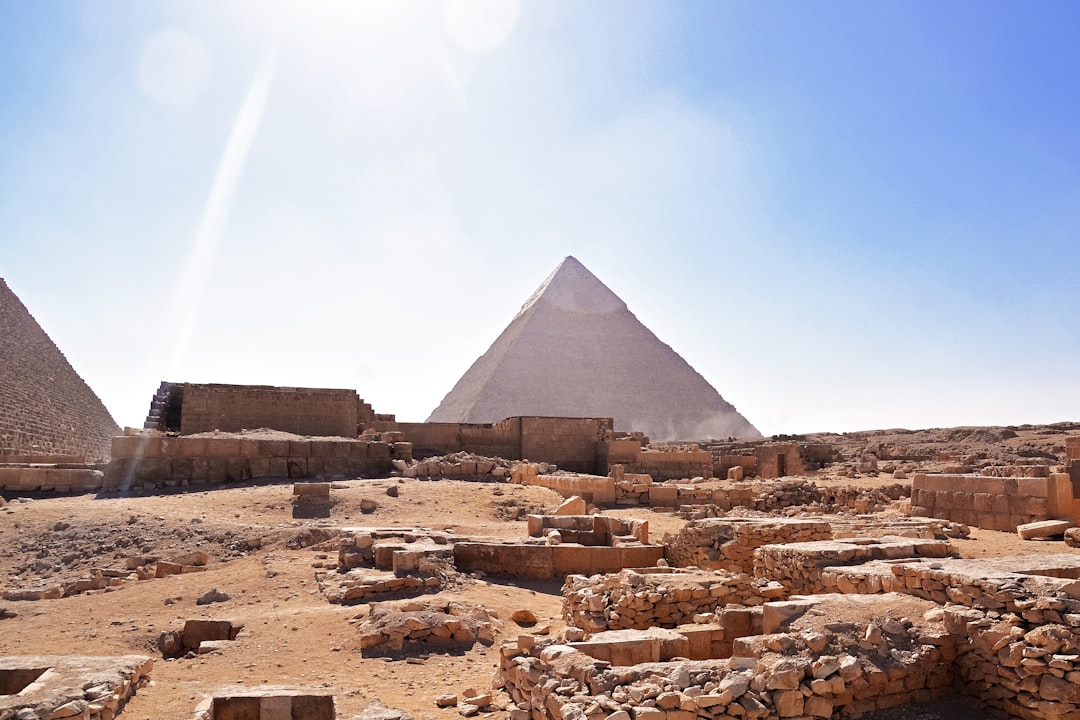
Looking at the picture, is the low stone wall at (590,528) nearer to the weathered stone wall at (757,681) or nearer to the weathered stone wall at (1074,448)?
the weathered stone wall at (757,681)

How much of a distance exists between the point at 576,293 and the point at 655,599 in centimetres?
6155

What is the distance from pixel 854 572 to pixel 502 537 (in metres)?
4.89

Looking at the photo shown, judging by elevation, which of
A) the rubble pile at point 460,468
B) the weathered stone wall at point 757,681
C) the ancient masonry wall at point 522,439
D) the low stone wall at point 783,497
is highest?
the ancient masonry wall at point 522,439

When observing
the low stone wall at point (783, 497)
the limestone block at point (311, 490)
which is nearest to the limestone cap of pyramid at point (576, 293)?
the low stone wall at point (783, 497)

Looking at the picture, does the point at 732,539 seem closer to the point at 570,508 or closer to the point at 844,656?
the point at 570,508

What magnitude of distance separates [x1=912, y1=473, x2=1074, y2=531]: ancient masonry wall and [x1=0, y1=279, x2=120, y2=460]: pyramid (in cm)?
2832

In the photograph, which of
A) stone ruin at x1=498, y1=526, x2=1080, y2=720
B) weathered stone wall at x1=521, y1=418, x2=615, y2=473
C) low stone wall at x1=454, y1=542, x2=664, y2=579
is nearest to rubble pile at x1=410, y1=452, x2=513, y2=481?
weathered stone wall at x1=521, y1=418, x2=615, y2=473

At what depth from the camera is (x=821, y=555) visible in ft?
21.1

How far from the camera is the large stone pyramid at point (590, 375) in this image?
5819 centimetres

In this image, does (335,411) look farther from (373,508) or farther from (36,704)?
(36,704)

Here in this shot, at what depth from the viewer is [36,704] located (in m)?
3.87

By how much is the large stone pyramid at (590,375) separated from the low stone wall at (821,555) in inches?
1908

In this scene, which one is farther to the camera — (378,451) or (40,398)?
(40,398)

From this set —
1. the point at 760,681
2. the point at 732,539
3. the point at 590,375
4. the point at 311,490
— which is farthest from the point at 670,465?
the point at 590,375
